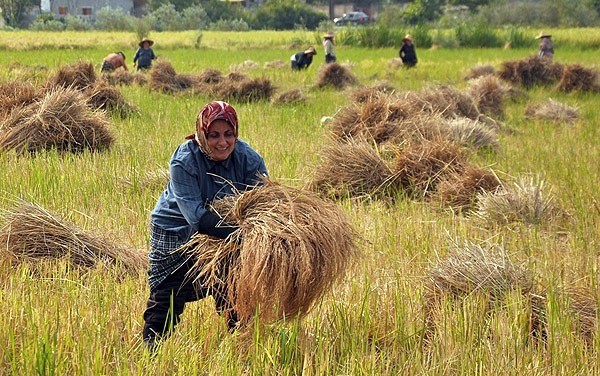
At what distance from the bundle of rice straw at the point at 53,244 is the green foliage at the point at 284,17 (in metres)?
65.8

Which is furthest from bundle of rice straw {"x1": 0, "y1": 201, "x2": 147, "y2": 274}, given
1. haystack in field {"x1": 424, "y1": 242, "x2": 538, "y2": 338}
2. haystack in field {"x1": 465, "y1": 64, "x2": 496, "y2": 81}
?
haystack in field {"x1": 465, "y1": 64, "x2": 496, "y2": 81}

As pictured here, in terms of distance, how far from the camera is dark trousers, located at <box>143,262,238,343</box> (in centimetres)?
395

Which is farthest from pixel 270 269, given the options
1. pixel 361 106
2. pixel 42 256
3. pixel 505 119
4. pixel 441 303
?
pixel 505 119

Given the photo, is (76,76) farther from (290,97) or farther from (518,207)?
(518,207)

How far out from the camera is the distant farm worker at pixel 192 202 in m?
3.86

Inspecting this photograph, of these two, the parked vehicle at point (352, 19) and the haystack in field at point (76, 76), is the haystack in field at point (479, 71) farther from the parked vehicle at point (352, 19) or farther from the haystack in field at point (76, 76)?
the parked vehicle at point (352, 19)

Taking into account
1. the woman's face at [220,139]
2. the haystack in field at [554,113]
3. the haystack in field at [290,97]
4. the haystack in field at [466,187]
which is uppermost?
the woman's face at [220,139]

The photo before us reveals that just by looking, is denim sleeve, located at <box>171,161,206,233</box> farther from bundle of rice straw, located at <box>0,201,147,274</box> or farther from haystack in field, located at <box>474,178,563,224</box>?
haystack in field, located at <box>474,178,563,224</box>

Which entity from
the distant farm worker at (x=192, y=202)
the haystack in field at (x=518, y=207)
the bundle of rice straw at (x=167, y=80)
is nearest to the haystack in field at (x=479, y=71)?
the bundle of rice straw at (x=167, y=80)

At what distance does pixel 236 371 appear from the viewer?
11.6 ft

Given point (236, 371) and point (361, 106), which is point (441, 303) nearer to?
point (236, 371)

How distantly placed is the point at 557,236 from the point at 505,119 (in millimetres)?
7390

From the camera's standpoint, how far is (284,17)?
7038cm

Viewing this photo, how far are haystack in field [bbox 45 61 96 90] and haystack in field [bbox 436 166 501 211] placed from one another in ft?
20.2
